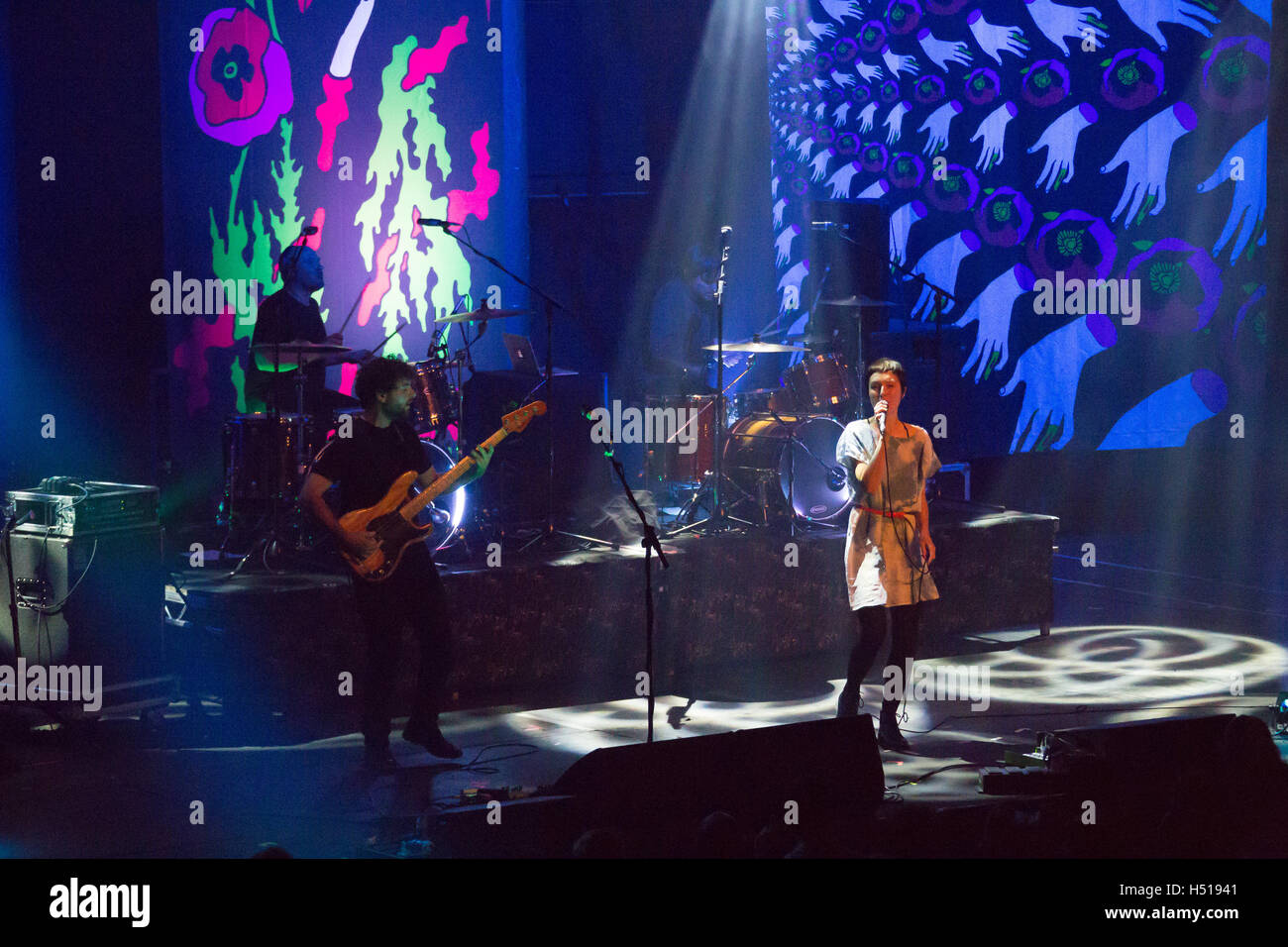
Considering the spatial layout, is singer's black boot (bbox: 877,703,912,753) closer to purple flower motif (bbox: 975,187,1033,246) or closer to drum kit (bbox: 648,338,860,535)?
drum kit (bbox: 648,338,860,535)

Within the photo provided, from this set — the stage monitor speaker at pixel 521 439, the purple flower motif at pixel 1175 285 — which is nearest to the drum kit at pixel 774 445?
the stage monitor speaker at pixel 521 439

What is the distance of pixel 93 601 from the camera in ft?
20.7

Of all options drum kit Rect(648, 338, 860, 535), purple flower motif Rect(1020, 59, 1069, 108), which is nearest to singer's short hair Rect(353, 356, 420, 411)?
drum kit Rect(648, 338, 860, 535)

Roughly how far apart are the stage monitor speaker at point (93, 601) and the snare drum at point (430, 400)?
66.3 inches

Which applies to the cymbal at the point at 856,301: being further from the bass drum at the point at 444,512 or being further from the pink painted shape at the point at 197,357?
the pink painted shape at the point at 197,357

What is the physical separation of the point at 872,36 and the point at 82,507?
28.3ft

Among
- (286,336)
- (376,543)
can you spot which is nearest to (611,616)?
(376,543)

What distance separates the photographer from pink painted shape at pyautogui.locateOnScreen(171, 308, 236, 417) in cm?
902

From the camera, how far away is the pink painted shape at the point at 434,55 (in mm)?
9852

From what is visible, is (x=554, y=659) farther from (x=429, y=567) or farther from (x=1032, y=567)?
(x=1032, y=567)

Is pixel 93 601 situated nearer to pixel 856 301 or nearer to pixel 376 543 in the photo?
pixel 376 543

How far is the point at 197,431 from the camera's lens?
29.7ft

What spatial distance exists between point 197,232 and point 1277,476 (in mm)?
9833

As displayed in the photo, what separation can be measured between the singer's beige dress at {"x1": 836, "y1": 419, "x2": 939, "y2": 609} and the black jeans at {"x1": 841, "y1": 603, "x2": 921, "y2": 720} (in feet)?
0.18
